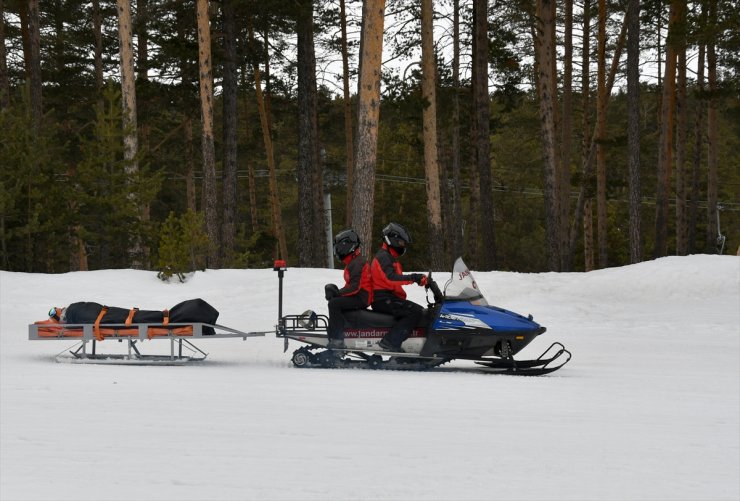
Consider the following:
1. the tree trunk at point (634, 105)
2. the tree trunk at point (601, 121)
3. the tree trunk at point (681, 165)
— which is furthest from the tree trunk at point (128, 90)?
the tree trunk at point (681, 165)

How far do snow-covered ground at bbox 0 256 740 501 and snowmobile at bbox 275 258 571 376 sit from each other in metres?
0.29

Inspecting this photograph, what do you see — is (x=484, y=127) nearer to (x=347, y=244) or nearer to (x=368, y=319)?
(x=347, y=244)

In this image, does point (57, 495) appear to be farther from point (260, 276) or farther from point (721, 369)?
point (260, 276)

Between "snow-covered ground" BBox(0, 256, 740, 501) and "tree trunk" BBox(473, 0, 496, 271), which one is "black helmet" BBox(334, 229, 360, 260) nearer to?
"snow-covered ground" BBox(0, 256, 740, 501)

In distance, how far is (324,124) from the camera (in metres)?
36.2

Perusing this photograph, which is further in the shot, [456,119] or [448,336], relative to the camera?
[456,119]

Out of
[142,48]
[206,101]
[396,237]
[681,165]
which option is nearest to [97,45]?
[142,48]

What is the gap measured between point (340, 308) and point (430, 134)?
42.1 ft

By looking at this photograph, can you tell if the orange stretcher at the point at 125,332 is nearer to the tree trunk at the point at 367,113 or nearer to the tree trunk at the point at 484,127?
the tree trunk at the point at 367,113

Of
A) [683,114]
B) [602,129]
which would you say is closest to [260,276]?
[602,129]

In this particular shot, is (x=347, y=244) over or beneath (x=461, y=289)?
over

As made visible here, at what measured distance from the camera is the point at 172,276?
1684 centimetres

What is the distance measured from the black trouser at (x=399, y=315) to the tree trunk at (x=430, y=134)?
1218cm

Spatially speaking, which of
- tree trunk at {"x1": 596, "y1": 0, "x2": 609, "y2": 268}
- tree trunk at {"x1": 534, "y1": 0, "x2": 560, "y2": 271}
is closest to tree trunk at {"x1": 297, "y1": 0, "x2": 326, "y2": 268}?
tree trunk at {"x1": 534, "y1": 0, "x2": 560, "y2": 271}
